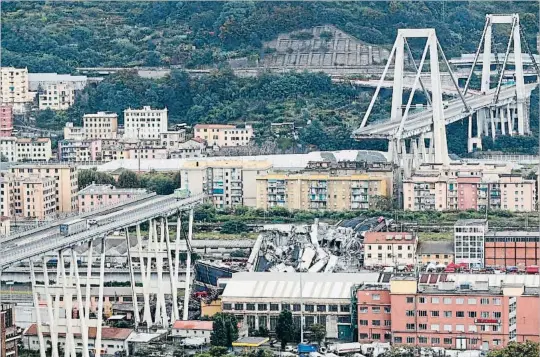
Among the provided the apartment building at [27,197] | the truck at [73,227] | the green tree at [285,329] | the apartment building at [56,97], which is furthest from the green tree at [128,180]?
the truck at [73,227]

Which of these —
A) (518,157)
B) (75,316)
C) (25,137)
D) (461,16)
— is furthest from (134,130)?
(75,316)

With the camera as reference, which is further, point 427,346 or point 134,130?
point 134,130

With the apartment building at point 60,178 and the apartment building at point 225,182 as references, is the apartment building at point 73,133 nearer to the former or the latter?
the apartment building at point 60,178

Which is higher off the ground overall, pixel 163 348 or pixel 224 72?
pixel 224 72

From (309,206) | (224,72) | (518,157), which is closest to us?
(309,206)

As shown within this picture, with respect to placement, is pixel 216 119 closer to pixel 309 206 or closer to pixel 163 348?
pixel 309 206

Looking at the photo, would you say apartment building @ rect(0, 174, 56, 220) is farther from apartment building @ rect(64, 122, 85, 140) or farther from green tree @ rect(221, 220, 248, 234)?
apartment building @ rect(64, 122, 85, 140)

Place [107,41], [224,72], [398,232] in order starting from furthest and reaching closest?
1. [107,41]
2. [224,72]
3. [398,232]
